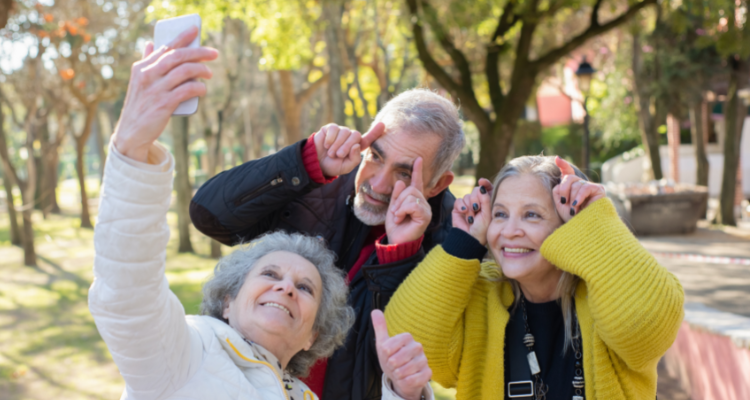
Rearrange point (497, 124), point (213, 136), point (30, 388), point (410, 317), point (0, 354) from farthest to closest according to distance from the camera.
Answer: point (213, 136) → point (497, 124) → point (0, 354) → point (30, 388) → point (410, 317)

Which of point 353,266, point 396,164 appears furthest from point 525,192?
point 353,266

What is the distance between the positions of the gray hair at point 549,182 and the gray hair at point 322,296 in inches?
28.2

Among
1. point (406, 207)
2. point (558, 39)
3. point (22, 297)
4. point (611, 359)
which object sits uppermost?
point (558, 39)

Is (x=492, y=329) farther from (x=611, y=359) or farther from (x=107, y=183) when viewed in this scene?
(x=107, y=183)

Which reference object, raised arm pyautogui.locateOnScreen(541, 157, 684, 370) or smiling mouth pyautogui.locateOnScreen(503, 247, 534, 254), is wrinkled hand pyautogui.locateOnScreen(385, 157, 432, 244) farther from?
raised arm pyautogui.locateOnScreen(541, 157, 684, 370)

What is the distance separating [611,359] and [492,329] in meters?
0.45

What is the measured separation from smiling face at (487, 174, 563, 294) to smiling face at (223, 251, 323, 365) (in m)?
0.75

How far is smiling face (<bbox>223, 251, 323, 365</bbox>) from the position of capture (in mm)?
2180

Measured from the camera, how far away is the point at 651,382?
7.99 ft

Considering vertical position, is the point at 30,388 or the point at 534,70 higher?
the point at 534,70

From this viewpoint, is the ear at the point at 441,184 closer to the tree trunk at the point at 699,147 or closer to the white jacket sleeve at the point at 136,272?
the white jacket sleeve at the point at 136,272

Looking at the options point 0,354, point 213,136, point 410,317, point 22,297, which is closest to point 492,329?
point 410,317

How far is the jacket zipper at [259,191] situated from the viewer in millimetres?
2812

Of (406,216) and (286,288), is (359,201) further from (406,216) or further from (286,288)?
(286,288)
